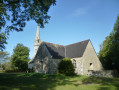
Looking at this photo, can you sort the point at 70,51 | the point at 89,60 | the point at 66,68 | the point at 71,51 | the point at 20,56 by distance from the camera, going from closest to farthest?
the point at 66,68 < the point at 89,60 < the point at 71,51 < the point at 70,51 < the point at 20,56

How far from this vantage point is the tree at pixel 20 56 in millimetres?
45188

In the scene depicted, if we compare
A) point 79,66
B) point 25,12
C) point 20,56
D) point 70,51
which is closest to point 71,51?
point 70,51

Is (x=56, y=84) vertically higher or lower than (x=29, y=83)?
lower

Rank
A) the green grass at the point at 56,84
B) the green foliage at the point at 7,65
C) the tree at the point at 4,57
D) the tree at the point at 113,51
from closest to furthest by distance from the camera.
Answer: the green grass at the point at 56,84, the tree at the point at 113,51, the tree at the point at 4,57, the green foliage at the point at 7,65

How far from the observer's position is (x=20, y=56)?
4753cm

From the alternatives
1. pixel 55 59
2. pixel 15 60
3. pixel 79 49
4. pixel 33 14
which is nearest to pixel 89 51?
pixel 79 49

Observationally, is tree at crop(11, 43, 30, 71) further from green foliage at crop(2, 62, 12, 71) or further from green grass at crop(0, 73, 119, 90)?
green grass at crop(0, 73, 119, 90)

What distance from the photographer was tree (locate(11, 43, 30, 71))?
148ft

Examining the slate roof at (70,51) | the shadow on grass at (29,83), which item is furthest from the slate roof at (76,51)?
the shadow on grass at (29,83)

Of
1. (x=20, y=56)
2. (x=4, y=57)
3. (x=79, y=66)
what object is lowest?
(x=79, y=66)

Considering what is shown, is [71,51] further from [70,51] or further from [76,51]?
[76,51]

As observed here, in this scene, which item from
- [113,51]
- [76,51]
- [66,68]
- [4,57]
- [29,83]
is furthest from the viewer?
[4,57]

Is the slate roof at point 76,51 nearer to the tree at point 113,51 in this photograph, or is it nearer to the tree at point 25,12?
the tree at point 113,51

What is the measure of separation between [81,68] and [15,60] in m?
31.8
